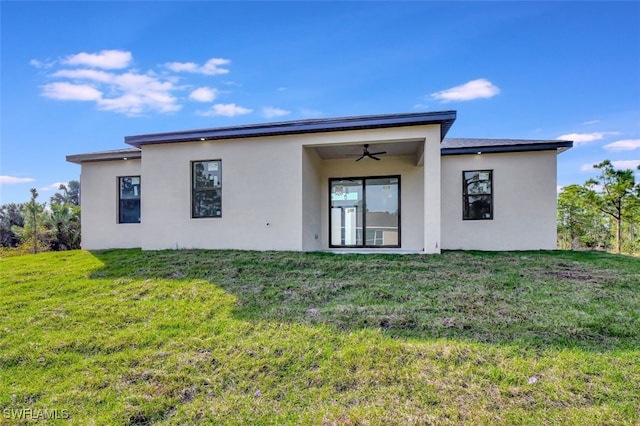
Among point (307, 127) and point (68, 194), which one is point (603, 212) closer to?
point (307, 127)

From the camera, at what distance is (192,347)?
3.55 meters

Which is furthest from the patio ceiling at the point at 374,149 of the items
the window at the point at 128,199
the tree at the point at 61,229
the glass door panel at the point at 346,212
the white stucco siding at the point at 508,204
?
the tree at the point at 61,229

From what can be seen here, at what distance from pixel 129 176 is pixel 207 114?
14.2 feet

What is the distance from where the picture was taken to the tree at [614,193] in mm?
12398

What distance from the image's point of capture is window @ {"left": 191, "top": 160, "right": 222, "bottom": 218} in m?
8.57

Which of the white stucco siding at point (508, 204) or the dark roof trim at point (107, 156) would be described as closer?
the white stucco siding at point (508, 204)

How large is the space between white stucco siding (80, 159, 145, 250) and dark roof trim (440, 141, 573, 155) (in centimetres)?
974

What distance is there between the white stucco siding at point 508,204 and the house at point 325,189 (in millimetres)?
29

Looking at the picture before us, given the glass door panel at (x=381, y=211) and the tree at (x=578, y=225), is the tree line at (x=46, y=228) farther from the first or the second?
the tree at (x=578, y=225)

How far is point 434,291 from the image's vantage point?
4.95 metres

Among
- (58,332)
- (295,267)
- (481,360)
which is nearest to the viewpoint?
(481,360)

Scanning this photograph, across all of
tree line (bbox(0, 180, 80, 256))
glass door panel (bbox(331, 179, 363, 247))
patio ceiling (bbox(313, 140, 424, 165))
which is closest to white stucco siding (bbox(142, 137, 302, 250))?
patio ceiling (bbox(313, 140, 424, 165))

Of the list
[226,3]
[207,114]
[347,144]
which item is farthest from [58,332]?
[207,114]

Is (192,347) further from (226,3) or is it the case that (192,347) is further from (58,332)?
(226,3)
